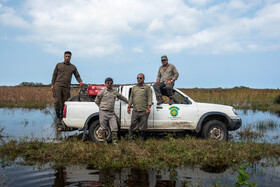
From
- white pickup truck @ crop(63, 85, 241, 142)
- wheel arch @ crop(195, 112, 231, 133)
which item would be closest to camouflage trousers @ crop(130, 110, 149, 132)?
white pickup truck @ crop(63, 85, 241, 142)

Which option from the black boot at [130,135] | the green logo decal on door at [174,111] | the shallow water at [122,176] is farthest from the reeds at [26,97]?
the shallow water at [122,176]

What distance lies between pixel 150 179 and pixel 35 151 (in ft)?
10.3

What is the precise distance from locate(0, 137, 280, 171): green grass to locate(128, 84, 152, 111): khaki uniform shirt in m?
0.99

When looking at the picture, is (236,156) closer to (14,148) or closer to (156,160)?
(156,160)

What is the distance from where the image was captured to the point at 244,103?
70.9ft

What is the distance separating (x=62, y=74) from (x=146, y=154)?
423cm

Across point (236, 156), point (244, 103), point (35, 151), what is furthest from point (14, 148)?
point (244, 103)

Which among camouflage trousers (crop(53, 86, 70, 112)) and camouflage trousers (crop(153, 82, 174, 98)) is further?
camouflage trousers (crop(53, 86, 70, 112))

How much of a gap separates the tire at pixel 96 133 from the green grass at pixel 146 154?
812 mm

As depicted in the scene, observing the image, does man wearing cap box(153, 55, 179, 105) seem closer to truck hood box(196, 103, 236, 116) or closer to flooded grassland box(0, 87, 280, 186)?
truck hood box(196, 103, 236, 116)

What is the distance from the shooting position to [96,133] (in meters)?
7.46

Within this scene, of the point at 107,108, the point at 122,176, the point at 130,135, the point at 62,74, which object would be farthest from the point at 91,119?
the point at 122,176

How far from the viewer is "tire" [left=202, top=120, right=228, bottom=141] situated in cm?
750

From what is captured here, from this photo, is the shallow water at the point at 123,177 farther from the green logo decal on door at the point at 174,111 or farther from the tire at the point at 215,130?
the green logo decal on door at the point at 174,111
